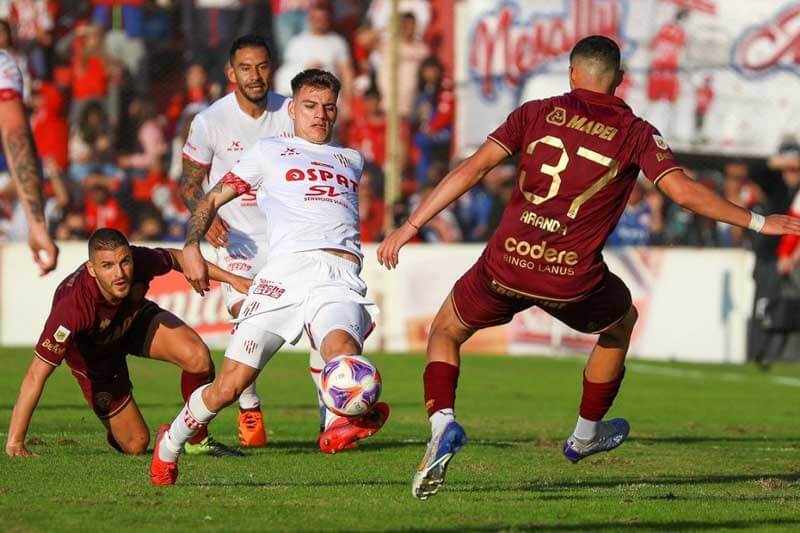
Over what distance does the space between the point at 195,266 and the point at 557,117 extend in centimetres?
203

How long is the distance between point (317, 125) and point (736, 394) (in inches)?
337

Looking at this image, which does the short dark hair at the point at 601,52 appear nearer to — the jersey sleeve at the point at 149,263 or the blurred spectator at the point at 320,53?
the jersey sleeve at the point at 149,263

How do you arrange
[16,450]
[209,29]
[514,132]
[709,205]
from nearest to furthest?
[709,205] → [514,132] → [16,450] → [209,29]

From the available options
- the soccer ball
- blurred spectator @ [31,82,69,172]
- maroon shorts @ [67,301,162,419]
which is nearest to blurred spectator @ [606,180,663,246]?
blurred spectator @ [31,82,69,172]

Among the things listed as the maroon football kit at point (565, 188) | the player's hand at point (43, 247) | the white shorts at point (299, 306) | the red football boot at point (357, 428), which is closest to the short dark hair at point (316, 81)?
the white shorts at point (299, 306)

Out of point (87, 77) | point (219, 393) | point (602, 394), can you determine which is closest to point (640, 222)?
point (87, 77)

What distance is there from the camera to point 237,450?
9.30 meters

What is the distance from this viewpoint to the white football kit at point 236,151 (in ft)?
33.5

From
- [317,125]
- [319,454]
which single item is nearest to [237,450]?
[319,454]

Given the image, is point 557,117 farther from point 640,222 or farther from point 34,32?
point 34,32

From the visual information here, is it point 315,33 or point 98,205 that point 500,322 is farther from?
Answer: point 315,33

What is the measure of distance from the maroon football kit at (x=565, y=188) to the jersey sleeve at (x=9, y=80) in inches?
125

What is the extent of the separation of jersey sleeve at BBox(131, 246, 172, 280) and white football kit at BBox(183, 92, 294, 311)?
1.30 m

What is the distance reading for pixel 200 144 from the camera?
10.2m
